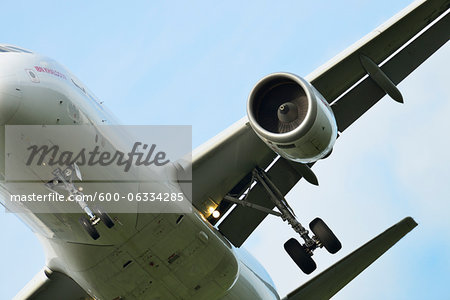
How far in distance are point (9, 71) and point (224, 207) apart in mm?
6051

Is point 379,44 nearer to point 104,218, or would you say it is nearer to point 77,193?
point 104,218

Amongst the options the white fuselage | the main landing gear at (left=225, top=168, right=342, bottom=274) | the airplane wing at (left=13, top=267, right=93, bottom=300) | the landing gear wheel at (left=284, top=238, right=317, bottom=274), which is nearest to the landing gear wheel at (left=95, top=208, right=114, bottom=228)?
the white fuselage

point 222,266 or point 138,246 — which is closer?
point 138,246

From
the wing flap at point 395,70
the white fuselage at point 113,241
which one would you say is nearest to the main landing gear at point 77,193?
the white fuselage at point 113,241

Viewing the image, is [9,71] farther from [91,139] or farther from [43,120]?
[91,139]

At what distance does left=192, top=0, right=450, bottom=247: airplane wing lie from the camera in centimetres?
1319

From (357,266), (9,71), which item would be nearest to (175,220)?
(9,71)

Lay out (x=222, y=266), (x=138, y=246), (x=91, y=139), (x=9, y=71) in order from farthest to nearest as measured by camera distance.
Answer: (x=222, y=266) < (x=138, y=246) < (x=91, y=139) < (x=9, y=71)

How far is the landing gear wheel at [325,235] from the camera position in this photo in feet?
45.7

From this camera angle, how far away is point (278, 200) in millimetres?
14008

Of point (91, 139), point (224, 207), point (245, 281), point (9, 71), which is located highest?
point (9, 71)

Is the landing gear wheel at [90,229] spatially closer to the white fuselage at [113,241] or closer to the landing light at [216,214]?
the white fuselage at [113,241]

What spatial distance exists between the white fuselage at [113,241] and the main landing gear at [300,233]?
1282 mm

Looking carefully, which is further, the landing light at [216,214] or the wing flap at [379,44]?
the landing light at [216,214]
